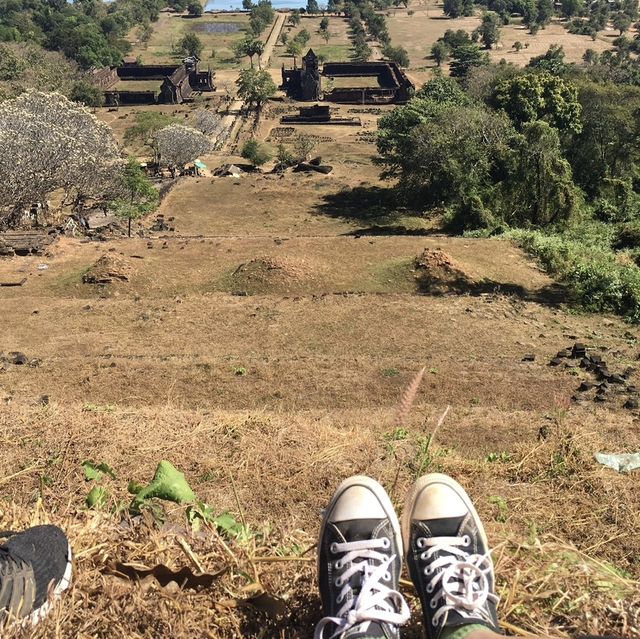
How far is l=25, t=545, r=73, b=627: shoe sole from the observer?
246 centimetres

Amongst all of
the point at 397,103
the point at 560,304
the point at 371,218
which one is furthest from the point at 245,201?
the point at 397,103

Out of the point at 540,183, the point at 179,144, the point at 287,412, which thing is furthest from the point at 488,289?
the point at 179,144

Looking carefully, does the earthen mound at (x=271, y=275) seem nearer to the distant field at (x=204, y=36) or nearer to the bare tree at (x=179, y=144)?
the bare tree at (x=179, y=144)

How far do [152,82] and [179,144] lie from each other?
142 ft

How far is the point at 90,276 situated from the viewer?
1802cm

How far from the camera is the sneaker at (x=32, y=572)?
2.44m

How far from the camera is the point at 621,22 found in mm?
99562

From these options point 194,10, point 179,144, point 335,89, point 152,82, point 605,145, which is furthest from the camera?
point 194,10

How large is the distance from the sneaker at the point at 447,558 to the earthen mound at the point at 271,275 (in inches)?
589

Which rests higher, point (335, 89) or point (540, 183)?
point (335, 89)

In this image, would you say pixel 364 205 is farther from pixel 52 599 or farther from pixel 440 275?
pixel 52 599

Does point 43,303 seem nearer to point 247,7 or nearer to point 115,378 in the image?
point 115,378

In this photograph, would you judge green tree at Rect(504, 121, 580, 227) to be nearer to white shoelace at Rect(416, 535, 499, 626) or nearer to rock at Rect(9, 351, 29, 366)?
rock at Rect(9, 351, 29, 366)

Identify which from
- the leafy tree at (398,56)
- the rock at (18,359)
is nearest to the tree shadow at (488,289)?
the rock at (18,359)
